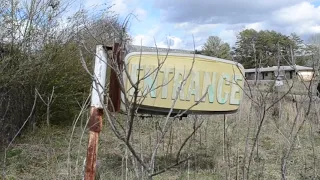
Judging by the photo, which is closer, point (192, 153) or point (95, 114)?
point (95, 114)

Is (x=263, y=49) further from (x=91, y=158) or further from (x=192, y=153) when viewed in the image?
(x=91, y=158)

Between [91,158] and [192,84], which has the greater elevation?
[192,84]

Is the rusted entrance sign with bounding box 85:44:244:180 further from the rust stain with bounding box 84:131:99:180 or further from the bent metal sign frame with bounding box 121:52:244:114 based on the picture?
the rust stain with bounding box 84:131:99:180

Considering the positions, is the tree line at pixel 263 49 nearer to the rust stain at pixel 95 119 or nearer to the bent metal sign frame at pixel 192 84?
the bent metal sign frame at pixel 192 84

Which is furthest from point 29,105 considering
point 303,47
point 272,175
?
point 303,47

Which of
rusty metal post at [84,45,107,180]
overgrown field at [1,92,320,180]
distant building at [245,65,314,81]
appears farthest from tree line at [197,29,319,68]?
A: rusty metal post at [84,45,107,180]

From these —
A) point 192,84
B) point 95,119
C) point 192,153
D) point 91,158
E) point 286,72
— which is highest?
point 286,72

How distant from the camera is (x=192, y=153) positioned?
4.82 meters

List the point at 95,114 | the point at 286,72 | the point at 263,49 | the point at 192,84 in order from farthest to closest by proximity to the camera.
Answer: the point at 286,72, the point at 192,84, the point at 263,49, the point at 95,114

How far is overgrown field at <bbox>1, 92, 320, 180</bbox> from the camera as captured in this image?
176 inches

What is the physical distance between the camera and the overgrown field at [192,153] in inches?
176

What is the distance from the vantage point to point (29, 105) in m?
7.71

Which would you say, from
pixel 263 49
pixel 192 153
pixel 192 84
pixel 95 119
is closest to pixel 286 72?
pixel 263 49

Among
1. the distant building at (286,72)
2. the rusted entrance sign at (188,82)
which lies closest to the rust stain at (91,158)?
the distant building at (286,72)
